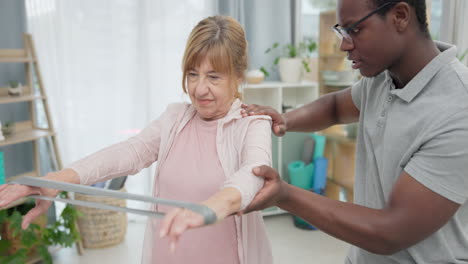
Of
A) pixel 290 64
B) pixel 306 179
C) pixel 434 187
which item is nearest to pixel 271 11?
pixel 290 64

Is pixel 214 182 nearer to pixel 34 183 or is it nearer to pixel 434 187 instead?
pixel 34 183

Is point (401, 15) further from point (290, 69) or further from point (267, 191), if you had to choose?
point (290, 69)

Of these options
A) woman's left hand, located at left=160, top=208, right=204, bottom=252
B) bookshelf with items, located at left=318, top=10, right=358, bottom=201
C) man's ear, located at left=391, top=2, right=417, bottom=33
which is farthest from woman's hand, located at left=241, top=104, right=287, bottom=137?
bookshelf with items, located at left=318, top=10, right=358, bottom=201

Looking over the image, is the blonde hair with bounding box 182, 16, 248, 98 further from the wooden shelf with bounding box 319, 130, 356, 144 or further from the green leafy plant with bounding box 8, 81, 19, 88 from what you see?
the wooden shelf with bounding box 319, 130, 356, 144

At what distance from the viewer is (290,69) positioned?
3.57m

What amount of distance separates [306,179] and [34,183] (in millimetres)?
2675

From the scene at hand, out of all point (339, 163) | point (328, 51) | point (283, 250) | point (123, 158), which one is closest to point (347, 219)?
point (123, 158)

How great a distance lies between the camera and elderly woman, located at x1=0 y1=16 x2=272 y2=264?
3.86 ft

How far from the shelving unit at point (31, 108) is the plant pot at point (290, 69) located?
1853 millimetres

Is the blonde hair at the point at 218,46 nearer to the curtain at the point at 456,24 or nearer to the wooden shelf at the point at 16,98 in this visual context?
the curtain at the point at 456,24

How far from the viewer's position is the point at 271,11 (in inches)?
146

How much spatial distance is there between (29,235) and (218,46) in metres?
2.03

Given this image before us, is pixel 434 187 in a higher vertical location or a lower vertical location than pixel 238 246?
higher

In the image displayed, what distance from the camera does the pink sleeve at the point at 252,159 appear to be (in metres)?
0.95
